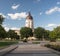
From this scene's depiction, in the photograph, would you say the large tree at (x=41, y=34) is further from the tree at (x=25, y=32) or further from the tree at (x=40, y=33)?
the tree at (x=25, y=32)

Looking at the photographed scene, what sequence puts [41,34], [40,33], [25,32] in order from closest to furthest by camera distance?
[40,33]
[41,34]
[25,32]

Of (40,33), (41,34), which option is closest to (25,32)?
(40,33)

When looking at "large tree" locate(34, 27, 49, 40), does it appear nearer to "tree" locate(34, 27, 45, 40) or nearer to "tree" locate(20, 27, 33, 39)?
"tree" locate(34, 27, 45, 40)

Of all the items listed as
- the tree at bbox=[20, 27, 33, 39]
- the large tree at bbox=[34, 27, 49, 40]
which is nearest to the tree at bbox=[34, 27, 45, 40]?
the large tree at bbox=[34, 27, 49, 40]

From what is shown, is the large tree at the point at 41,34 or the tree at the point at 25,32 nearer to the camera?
the large tree at the point at 41,34

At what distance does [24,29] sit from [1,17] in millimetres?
129615

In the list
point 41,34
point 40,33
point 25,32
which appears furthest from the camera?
point 25,32

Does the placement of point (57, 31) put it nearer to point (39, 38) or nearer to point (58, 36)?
point (58, 36)

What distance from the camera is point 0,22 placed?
214 ft

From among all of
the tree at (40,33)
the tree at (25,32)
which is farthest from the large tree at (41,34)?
the tree at (25,32)

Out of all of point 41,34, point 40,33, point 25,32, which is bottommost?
point 41,34

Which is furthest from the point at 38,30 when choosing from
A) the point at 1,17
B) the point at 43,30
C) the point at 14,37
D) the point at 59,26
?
the point at 1,17

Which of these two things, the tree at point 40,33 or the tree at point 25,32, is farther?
the tree at point 25,32

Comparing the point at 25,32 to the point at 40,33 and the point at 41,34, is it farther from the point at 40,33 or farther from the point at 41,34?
the point at 41,34
